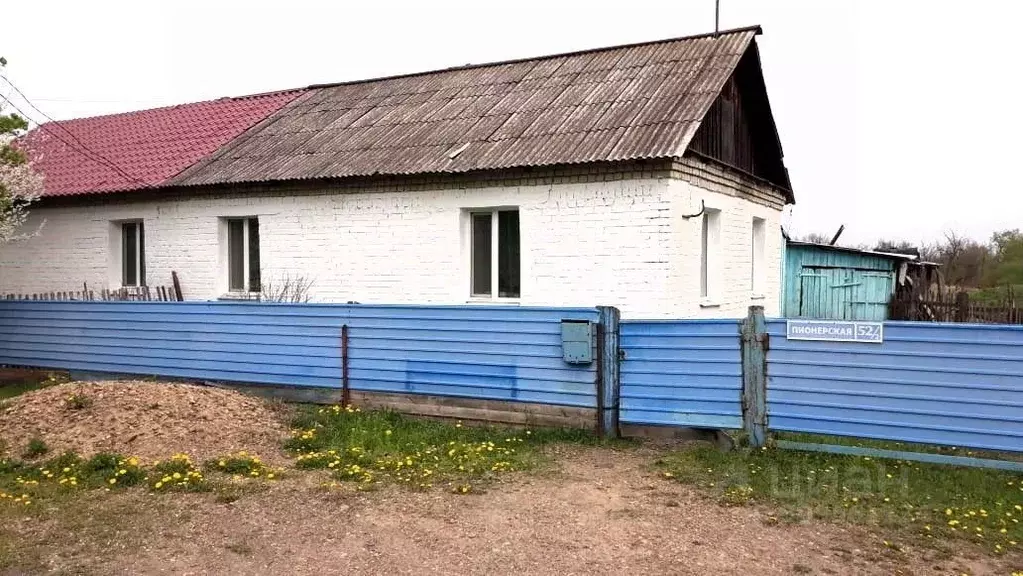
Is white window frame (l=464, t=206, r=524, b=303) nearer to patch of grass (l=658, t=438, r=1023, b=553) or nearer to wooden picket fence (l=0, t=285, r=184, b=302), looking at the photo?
patch of grass (l=658, t=438, r=1023, b=553)

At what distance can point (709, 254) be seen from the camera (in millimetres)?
11352

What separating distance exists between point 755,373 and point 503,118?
5.93m

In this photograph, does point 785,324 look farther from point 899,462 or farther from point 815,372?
point 899,462

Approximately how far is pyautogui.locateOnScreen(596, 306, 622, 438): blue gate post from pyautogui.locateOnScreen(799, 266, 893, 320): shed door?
1064cm

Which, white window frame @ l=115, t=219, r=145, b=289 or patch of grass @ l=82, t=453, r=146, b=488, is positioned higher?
white window frame @ l=115, t=219, r=145, b=289

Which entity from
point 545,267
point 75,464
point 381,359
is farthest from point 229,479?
point 545,267

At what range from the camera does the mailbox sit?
7.95 metres

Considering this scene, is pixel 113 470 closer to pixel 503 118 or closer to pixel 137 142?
pixel 503 118

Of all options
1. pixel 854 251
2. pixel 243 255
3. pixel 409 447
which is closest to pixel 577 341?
pixel 409 447

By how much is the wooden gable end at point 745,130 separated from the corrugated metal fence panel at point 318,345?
3488 millimetres

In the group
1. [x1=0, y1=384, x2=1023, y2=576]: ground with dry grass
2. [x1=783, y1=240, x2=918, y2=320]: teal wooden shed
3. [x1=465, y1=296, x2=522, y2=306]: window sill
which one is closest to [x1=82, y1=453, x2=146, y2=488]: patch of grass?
[x1=0, y1=384, x2=1023, y2=576]: ground with dry grass

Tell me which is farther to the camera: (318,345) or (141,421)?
(318,345)

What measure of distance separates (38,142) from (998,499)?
1895 centimetres

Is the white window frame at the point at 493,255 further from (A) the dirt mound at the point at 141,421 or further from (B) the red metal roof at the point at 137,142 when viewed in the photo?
(B) the red metal roof at the point at 137,142
